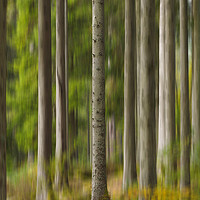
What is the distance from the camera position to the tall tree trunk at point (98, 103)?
7.10 meters

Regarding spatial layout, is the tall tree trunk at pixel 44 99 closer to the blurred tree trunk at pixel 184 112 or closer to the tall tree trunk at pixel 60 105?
the tall tree trunk at pixel 60 105

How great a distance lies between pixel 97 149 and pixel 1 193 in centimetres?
335

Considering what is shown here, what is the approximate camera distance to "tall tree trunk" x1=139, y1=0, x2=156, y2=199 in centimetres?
701

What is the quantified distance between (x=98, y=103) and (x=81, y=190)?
6.25 metres

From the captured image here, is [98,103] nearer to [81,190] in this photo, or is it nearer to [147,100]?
[147,100]

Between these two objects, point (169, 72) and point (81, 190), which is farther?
point (81, 190)

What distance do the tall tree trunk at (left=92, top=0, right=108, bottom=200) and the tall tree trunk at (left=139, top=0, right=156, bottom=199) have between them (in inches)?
35.5

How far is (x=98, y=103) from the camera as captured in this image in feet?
23.3

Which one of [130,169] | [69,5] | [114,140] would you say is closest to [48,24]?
[130,169]

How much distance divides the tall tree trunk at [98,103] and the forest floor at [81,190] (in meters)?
1.10

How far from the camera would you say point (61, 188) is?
11.7 meters

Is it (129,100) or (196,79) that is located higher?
(196,79)

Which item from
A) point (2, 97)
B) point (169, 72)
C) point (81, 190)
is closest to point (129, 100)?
point (169, 72)

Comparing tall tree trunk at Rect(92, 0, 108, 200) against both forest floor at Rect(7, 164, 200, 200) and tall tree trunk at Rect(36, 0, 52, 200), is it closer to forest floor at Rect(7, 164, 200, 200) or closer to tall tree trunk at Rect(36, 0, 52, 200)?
forest floor at Rect(7, 164, 200, 200)
